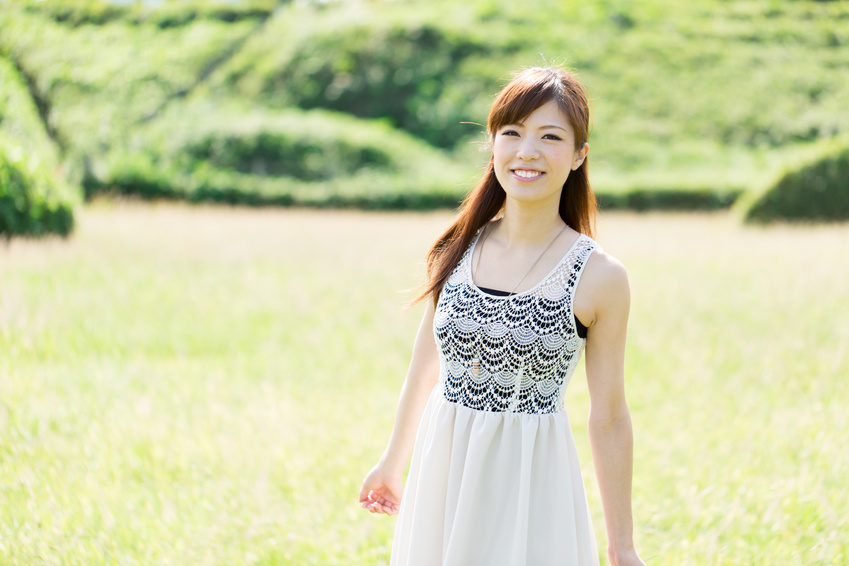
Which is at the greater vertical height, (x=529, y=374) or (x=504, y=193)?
(x=504, y=193)

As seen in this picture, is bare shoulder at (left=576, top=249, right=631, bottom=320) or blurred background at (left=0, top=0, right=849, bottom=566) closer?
bare shoulder at (left=576, top=249, right=631, bottom=320)

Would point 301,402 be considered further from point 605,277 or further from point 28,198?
point 28,198

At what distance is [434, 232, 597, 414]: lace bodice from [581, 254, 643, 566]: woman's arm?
7cm

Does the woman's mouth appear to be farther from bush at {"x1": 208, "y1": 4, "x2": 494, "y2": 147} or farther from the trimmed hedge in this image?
bush at {"x1": 208, "y1": 4, "x2": 494, "y2": 147}

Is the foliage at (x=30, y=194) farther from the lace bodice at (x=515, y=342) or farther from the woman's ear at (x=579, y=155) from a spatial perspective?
the woman's ear at (x=579, y=155)

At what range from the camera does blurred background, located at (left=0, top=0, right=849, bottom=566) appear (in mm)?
3715

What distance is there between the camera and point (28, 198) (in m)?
9.15

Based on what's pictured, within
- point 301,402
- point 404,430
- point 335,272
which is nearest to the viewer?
point 404,430

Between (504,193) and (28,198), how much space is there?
8605mm

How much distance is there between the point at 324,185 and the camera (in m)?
17.9

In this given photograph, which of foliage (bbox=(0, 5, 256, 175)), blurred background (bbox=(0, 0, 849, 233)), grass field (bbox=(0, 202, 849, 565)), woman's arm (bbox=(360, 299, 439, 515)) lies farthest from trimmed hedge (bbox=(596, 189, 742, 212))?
woman's arm (bbox=(360, 299, 439, 515))

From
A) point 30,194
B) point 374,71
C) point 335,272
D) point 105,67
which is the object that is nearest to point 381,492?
point 335,272

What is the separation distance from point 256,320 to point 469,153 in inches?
581

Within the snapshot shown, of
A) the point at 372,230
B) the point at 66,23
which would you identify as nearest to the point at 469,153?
the point at 372,230
